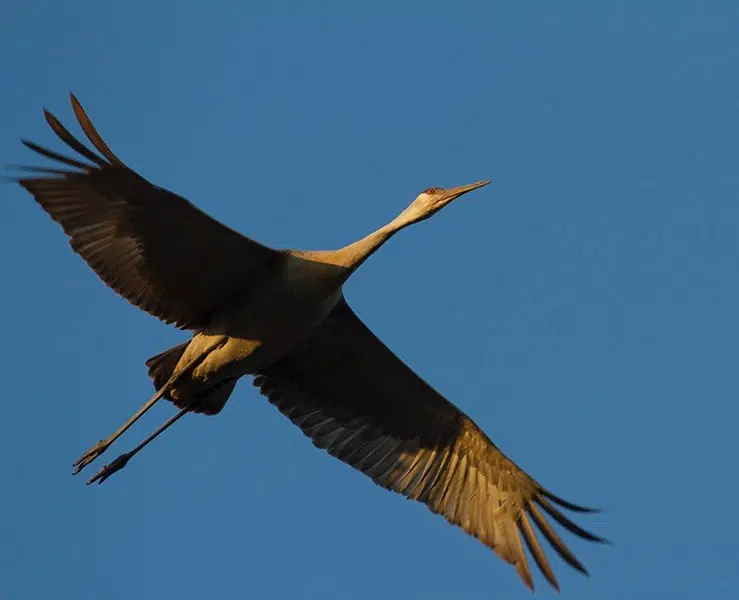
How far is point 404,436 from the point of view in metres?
18.2

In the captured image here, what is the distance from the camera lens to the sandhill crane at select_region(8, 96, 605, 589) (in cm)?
1537

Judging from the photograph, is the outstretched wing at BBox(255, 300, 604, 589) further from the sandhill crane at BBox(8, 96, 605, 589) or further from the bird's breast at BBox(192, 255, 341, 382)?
the bird's breast at BBox(192, 255, 341, 382)

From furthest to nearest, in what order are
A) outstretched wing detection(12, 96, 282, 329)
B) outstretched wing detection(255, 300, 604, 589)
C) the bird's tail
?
outstretched wing detection(255, 300, 604, 589) < the bird's tail < outstretched wing detection(12, 96, 282, 329)

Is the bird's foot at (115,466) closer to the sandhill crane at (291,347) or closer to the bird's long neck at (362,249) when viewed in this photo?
the sandhill crane at (291,347)

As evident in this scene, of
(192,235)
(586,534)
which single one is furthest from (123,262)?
(586,534)

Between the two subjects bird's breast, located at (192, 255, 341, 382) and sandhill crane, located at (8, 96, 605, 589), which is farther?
bird's breast, located at (192, 255, 341, 382)

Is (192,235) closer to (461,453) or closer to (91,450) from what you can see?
(91,450)

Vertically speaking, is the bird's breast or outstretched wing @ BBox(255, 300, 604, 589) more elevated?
outstretched wing @ BBox(255, 300, 604, 589)

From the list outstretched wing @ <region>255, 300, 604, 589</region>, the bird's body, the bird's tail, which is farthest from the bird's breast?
outstretched wing @ <region>255, 300, 604, 589</region>

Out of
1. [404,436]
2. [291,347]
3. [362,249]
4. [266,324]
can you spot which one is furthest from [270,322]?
[404,436]

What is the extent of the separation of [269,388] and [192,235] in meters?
2.95

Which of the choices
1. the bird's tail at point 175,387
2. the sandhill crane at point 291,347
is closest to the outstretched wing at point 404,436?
the sandhill crane at point 291,347

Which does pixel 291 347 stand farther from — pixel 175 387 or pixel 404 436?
pixel 404 436

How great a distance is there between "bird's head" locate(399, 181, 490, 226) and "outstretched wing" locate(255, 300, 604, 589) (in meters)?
1.63
